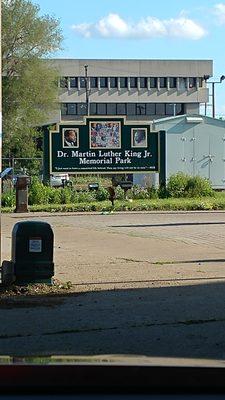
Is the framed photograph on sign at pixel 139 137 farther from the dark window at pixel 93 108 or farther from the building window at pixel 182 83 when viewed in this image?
the building window at pixel 182 83

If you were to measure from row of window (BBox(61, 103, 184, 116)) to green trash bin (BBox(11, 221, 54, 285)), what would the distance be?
7898 cm

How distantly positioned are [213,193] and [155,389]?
109 ft

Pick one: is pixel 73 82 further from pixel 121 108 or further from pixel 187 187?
pixel 187 187

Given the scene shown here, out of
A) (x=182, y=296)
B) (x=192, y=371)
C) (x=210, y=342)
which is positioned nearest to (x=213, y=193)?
(x=182, y=296)

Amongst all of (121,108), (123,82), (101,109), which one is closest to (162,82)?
(123,82)

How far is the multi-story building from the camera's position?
299ft

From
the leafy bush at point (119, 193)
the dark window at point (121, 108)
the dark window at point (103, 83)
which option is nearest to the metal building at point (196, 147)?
the leafy bush at point (119, 193)

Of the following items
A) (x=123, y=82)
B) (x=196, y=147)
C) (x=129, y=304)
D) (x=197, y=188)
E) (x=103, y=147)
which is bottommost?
(x=129, y=304)

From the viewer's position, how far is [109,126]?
3450cm

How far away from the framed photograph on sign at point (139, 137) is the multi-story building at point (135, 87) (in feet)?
180

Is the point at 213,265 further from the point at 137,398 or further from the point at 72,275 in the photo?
the point at 137,398

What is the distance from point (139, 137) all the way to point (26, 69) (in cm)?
2485

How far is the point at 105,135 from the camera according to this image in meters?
34.4

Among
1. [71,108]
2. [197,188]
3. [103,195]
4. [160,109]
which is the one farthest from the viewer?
[160,109]
